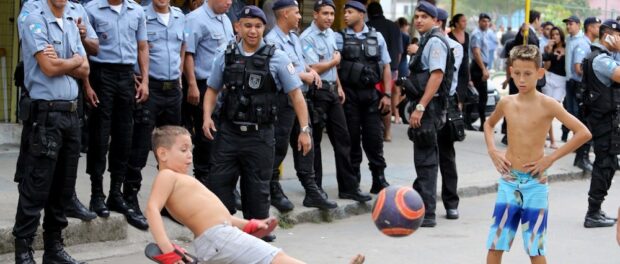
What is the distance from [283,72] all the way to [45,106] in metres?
1.74

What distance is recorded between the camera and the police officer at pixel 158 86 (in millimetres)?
8391

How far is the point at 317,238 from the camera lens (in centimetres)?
892

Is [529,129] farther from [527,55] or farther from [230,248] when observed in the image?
[230,248]

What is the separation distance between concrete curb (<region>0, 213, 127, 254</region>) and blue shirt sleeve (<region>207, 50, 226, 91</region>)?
4.02 feet

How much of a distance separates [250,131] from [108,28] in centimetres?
134

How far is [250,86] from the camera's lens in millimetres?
7688

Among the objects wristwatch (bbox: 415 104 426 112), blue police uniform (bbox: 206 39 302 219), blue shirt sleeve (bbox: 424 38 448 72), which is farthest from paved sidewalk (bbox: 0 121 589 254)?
blue shirt sleeve (bbox: 424 38 448 72)

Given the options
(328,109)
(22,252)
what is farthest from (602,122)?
(22,252)

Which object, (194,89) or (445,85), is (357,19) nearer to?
(445,85)

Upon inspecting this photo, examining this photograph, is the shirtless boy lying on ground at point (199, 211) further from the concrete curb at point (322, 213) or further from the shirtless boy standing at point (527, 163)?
the concrete curb at point (322, 213)

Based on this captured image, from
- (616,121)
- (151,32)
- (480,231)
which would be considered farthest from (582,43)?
(151,32)

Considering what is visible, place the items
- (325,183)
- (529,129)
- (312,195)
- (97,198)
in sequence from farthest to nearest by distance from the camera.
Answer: (325,183), (312,195), (97,198), (529,129)

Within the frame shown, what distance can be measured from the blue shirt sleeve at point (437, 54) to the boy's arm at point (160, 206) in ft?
13.7

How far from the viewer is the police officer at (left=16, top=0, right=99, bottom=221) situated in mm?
7066
